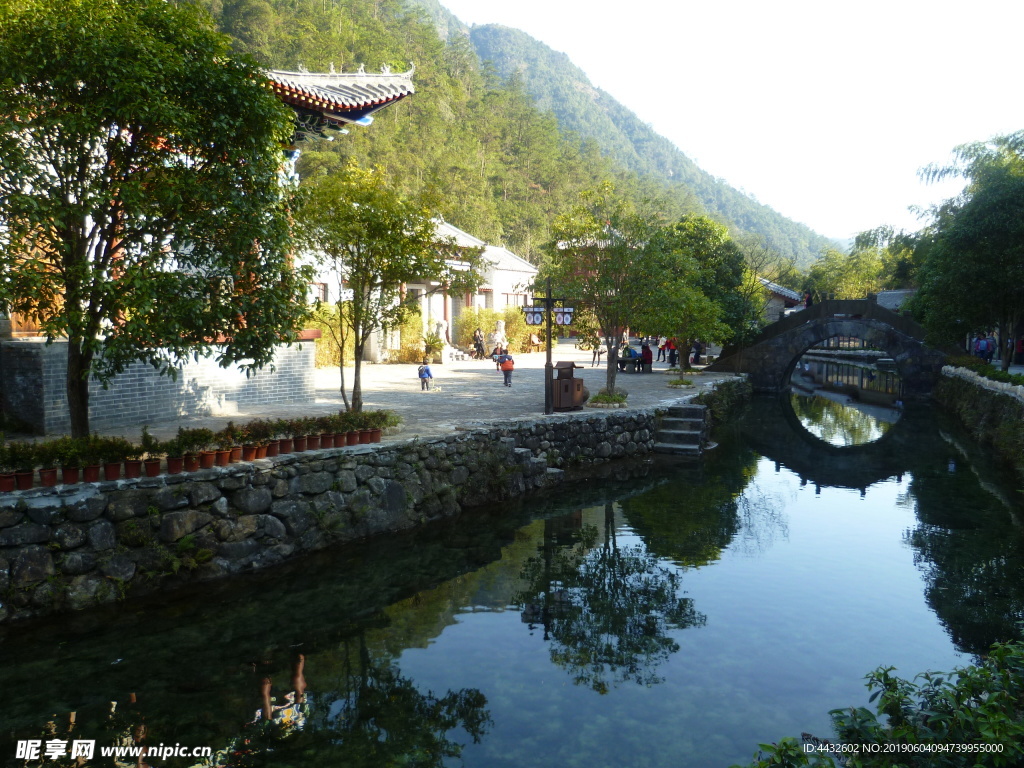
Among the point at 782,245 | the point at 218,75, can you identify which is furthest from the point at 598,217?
the point at 782,245

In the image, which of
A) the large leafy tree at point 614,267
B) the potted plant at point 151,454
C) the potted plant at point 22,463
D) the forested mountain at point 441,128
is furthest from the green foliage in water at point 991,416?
the potted plant at point 22,463

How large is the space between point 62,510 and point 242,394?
6695mm

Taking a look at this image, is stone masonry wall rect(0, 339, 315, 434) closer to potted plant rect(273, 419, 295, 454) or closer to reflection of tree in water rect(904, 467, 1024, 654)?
potted plant rect(273, 419, 295, 454)

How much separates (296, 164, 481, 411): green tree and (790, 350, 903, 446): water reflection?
46.0ft

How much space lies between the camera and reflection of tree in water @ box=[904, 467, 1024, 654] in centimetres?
830

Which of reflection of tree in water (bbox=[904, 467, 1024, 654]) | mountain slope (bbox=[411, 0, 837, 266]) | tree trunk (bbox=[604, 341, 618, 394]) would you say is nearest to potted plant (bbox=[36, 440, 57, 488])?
reflection of tree in water (bbox=[904, 467, 1024, 654])

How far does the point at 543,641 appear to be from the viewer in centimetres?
799

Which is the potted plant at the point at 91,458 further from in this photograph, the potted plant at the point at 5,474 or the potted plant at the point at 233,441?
the potted plant at the point at 233,441

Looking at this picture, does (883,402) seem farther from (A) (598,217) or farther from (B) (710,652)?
(B) (710,652)

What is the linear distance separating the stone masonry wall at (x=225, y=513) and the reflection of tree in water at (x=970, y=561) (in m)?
6.81

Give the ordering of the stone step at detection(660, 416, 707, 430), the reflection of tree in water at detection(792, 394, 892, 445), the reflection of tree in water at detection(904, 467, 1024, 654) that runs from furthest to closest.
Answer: the reflection of tree in water at detection(792, 394, 892, 445) < the stone step at detection(660, 416, 707, 430) < the reflection of tree in water at detection(904, 467, 1024, 654)

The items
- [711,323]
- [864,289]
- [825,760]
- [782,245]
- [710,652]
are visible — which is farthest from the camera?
[782,245]

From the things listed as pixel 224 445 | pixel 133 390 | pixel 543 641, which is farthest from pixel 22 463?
pixel 543 641

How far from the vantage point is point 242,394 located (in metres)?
14.6
